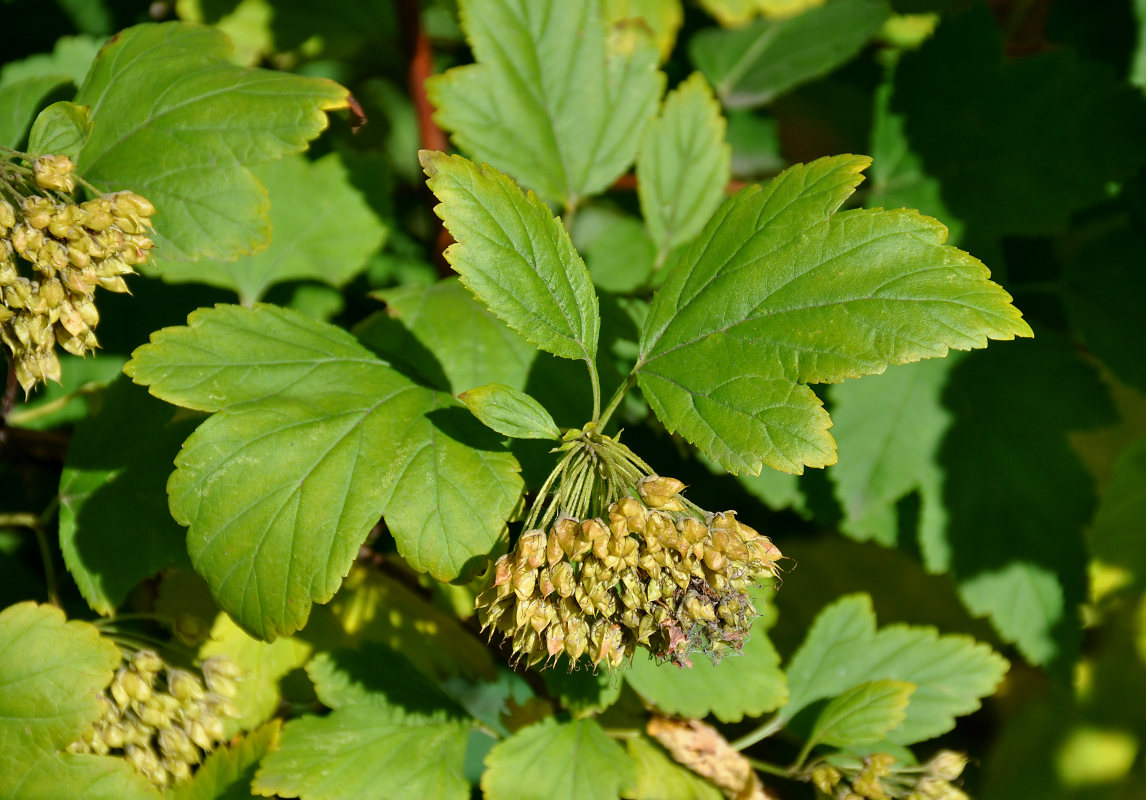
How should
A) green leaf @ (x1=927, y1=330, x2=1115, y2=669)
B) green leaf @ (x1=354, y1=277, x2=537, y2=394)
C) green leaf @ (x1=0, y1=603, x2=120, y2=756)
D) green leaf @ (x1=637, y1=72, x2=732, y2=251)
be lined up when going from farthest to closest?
green leaf @ (x1=927, y1=330, x2=1115, y2=669) < green leaf @ (x1=637, y1=72, x2=732, y2=251) < green leaf @ (x1=354, y1=277, x2=537, y2=394) < green leaf @ (x1=0, y1=603, x2=120, y2=756)

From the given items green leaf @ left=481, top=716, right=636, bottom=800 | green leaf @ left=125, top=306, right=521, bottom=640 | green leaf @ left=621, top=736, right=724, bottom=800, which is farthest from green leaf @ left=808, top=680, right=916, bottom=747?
green leaf @ left=125, top=306, right=521, bottom=640

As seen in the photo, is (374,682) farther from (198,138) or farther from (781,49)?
(781,49)

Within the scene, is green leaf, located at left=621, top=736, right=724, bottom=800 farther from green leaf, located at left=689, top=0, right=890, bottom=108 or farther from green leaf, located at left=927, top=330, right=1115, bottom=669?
green leaf, located at left=689, top=0, right=890, bottom=108

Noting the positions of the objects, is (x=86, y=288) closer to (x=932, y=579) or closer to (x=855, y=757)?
(x=855, y=757)

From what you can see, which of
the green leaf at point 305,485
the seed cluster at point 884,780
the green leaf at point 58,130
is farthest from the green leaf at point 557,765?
the green leaf at point 58,130

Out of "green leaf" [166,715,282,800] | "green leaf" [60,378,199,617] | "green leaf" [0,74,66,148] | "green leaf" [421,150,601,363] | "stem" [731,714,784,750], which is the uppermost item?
"green leaf" [0,74,66,148]

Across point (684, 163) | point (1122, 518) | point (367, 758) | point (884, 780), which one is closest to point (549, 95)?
point (684, 163)
